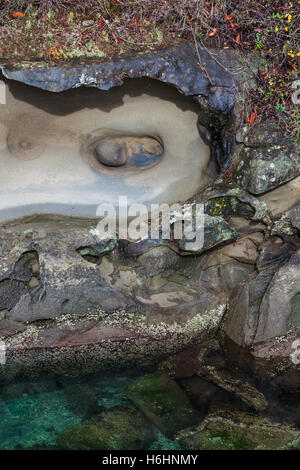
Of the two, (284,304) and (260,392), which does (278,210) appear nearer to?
(284,304)

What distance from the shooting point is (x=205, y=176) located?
18.0 ft

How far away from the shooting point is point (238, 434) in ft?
13.9

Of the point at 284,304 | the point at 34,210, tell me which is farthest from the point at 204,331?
the point at 34,210

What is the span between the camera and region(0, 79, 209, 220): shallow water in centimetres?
524

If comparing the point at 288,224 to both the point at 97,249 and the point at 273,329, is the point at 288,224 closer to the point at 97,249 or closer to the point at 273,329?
the point at 273,329

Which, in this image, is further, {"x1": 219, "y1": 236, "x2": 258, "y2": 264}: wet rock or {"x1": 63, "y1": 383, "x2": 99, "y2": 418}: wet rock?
{"x1": 219, "y1": 236, "x2": 258, "y2": 264}: wet rock

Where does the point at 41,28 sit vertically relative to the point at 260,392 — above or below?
above

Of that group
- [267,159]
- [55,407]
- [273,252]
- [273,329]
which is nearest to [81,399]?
[55,407]

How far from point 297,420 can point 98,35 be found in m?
3.87

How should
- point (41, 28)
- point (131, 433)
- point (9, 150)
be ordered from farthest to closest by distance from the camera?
1. point (9, 150)
2. point (41, 28)
3. point (131, 433)

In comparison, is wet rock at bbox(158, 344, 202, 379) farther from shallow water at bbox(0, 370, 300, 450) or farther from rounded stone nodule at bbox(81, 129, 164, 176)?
rounded stone nodule at bbox(81, 129, 164, 176)

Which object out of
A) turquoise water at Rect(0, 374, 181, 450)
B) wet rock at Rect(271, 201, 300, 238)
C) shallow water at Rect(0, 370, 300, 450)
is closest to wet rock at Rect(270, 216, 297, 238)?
wet rock at Rect(271, 201, 300, 238)

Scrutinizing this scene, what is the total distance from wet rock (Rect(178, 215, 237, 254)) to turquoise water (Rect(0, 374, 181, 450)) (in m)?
1.34

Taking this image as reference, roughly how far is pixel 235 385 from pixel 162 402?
2.24 ft
